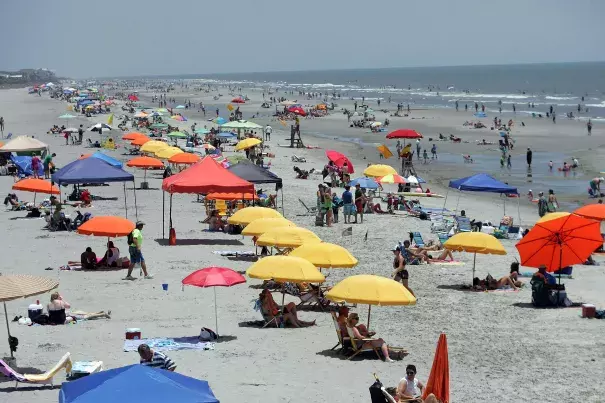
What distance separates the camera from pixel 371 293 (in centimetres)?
1251

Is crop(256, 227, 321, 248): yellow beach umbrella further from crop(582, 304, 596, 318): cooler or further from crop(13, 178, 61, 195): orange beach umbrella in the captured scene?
crop(13, 178, 61, 195): orange beach umbrella

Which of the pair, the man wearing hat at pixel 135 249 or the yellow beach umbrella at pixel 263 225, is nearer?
the man wearing hat at pixel 135 249

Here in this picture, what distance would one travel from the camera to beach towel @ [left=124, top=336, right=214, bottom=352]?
1225 centimetres

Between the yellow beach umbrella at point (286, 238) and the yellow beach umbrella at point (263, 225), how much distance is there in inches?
36.5

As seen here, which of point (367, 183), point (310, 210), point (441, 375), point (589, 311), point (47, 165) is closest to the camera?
point (441, 375)

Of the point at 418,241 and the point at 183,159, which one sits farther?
the point at 183,159

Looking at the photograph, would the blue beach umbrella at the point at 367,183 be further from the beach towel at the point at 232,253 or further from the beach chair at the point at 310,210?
the beach towel at the point at 232,253

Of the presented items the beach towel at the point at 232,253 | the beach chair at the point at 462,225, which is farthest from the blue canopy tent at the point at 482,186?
the beach towel at the point at 232,253

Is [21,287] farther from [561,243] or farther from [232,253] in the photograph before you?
[561,243]

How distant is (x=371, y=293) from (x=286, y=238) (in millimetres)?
4477

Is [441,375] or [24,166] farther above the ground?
[441,375]

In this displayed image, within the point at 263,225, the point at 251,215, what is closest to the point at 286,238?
the point at 263,225

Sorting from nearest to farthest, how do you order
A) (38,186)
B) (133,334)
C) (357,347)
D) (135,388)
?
(135,388)
(357,347)
(133,334)
(38,186)

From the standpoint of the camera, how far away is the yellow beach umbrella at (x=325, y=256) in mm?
14883
